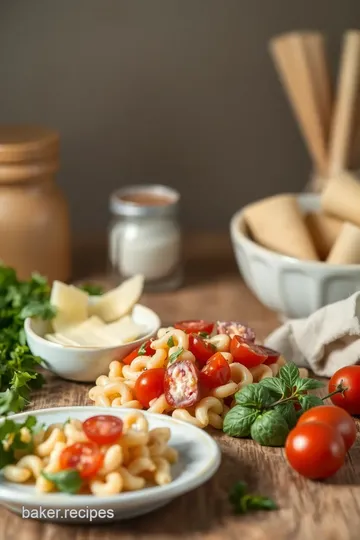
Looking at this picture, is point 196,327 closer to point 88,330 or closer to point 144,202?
point 88,330

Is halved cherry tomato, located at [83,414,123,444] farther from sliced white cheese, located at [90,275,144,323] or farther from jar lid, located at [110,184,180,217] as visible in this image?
jar lid, located at [110,184,180,217]

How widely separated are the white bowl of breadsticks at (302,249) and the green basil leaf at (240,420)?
1.22ft

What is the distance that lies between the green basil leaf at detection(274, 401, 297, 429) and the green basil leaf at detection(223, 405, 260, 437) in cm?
3

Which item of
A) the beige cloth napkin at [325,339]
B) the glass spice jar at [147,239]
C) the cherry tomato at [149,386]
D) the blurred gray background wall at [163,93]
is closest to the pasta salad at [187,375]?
the cherry tomato at [149,386]

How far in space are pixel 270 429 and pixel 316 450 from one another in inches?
4.1

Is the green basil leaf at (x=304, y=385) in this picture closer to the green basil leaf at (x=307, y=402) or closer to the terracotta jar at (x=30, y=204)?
the green basil leaf at (x=307, y=402)

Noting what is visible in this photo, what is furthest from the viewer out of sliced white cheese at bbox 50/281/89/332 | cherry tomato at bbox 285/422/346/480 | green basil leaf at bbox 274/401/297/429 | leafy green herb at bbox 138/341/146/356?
sliced white cheese at bbox 50/281/89/332

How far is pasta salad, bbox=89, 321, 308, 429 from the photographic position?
132 cm

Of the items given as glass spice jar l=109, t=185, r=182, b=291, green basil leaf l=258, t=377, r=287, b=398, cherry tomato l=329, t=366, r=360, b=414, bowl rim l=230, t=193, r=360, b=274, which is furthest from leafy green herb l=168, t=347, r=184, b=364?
glass spice jar l=109, t=185, r=182, b=291

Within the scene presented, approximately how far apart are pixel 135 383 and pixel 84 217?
90cm

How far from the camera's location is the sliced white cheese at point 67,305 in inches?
61.1

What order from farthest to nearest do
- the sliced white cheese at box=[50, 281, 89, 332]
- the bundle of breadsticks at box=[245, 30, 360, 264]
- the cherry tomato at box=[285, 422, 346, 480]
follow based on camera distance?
the bundle of breadsticks at box=[245, 30, 360, 264] < the sliced white cheese at box=[50, 281, 89, 332] < the cherry tomato at box=[285, 422, 346, 480]

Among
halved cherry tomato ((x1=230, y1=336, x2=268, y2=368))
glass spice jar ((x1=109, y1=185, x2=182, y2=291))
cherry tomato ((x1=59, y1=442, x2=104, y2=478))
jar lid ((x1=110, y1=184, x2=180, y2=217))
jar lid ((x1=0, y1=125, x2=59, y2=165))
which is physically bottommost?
glass spice jar ((x1=109, y1=185, x2=182, y2=291))

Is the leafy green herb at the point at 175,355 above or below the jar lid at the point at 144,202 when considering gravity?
above
